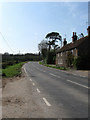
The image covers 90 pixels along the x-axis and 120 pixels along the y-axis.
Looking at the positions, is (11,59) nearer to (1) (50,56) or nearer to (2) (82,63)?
(1) (50,56)

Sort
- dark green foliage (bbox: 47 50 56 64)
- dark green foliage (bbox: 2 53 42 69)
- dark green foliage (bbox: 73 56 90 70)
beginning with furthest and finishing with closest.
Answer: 1. dark green foliage (bbox: 47 50 56 64)
2. dark green foliage (bbox: 2 53 42 69)
3. dark green foliage (bbox: 73 56 90 70)

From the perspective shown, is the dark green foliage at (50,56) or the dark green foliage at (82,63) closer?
the dark green foliage at (82,63)

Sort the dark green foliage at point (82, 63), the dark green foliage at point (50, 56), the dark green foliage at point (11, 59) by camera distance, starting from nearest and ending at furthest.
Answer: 1. the dark green foliage at point (82, 63)
2. the dark green foliage at point (11, 59)
3. the dark green foliage at point (50, 56)

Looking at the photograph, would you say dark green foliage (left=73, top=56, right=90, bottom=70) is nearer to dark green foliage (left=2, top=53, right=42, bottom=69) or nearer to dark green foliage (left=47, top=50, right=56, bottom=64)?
dark green foliage (left=2, top=53, right=42, bottom=69)

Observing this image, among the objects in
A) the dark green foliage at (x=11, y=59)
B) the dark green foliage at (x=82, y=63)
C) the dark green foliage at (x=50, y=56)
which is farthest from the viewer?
the dark green foliage at (x=50, y=56)

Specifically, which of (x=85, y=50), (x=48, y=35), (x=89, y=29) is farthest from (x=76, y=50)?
(x=48, y=35)

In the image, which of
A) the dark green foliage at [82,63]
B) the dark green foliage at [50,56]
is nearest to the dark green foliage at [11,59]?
the dark green foliage at [50,56]

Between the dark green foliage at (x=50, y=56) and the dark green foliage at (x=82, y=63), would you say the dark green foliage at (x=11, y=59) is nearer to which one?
the dark green foliage at (x=50, y=56)

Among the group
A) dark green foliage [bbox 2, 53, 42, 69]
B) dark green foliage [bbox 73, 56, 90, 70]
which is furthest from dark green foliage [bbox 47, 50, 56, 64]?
dark green foliage [bbox 73, 56, 90, 70]

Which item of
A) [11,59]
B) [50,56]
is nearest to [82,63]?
[50,56]

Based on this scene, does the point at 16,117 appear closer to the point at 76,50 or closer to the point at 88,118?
the point at 88,118

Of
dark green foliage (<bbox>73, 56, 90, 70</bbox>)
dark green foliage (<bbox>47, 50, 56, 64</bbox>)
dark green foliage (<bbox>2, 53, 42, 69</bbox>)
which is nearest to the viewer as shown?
dark green foliage (<bbox>73, 56, 90, 70</bbox>)

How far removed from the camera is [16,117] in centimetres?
541

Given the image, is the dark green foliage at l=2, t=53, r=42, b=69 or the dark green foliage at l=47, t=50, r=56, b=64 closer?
the dark green foliage at l=2, t=53, r=42, b=69
